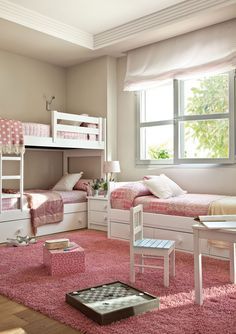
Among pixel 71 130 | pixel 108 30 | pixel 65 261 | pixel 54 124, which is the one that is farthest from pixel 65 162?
pixel 65 261

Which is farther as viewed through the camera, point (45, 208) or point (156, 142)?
point (156, 142)

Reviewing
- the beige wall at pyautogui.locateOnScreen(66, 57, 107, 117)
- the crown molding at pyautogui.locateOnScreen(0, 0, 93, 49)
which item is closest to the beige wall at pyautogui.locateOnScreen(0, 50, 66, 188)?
the beige wall at pyautogui.locateOnScreen(66, 57, 107, 117)

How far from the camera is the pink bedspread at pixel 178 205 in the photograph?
341 centimetres

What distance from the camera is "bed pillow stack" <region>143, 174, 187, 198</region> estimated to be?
395 cm

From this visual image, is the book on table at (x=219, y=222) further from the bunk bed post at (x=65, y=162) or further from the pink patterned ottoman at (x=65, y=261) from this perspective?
the bunk bed post at (x=65, y=162)

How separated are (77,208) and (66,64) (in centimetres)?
257

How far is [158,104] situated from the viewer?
502 cm

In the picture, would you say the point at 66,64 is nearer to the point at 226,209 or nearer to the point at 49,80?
the point at 49,80

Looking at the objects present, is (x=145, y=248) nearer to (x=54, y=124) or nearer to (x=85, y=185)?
(x=54, y=124)

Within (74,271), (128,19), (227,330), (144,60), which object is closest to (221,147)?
(144,60)

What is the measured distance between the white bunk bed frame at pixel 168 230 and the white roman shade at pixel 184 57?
195 centimetres

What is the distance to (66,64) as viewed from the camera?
577 centimetres

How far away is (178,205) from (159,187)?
1.58 feet

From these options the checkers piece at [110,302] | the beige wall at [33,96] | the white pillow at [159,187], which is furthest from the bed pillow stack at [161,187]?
the beige wall at [33,96]
